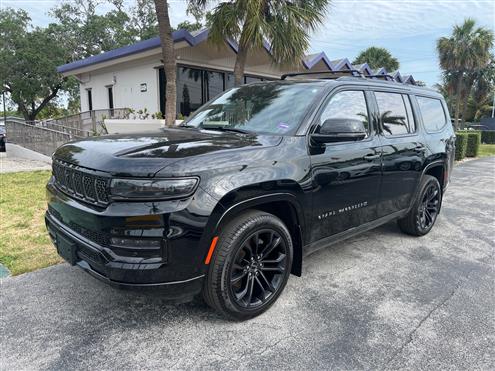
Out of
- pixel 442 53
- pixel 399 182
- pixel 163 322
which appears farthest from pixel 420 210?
pixel 442 53

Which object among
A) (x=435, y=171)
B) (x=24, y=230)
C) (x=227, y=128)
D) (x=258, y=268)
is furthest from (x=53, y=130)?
(x=258, y=268)

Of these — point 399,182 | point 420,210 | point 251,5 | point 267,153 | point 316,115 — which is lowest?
point 420,210

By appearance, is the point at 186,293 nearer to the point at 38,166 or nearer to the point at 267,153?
the point at 267,153

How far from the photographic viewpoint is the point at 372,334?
2.95 m

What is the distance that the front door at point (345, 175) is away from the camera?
3.41 meters

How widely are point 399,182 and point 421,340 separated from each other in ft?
6.53

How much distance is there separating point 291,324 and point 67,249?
1.77m

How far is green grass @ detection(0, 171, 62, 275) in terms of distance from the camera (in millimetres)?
4180

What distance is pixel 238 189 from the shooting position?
2758 mm

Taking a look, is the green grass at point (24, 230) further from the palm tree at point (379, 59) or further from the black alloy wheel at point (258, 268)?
the palm tree at point (379, 59)

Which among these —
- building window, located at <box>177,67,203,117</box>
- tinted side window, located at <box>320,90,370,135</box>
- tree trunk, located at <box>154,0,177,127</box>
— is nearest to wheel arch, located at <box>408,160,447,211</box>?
tinted side window, located at <box>320,90,370,135</box>

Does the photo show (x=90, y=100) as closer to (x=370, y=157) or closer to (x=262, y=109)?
(x=262, y=109)

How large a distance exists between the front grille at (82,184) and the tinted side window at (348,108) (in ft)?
6.31

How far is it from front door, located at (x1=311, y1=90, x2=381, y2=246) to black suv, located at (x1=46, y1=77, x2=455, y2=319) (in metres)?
0.01
